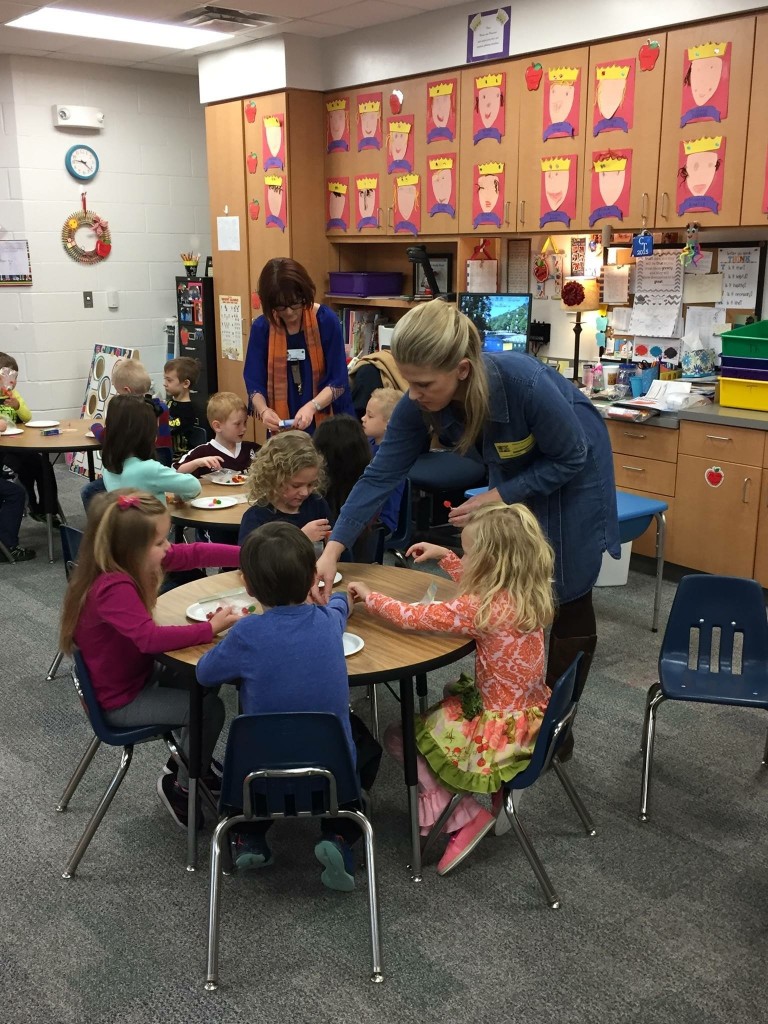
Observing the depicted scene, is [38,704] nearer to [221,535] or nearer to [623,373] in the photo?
[221,535]

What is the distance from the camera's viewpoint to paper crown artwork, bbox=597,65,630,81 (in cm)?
436

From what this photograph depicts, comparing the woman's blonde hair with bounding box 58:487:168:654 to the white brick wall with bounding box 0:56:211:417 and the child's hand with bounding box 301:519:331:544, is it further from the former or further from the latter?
the white brick wall with bounding box 0:56:211:417

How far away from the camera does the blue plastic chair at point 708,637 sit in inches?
104

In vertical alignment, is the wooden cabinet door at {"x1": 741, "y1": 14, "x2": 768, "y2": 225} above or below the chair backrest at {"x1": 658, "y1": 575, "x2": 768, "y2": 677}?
above

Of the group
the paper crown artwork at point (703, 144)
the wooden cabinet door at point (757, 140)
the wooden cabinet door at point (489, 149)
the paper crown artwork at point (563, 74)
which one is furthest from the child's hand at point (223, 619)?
the paper crown artwork at point (563, 74)

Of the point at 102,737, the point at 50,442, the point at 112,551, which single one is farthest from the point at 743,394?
the point at 50,442

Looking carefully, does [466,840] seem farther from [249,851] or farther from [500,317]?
[500,317]

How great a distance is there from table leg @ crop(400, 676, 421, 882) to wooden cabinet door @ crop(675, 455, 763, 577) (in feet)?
7.80

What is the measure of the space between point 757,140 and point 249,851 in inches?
137

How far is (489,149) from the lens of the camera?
5039 mm

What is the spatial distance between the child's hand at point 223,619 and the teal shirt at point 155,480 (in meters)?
1.31

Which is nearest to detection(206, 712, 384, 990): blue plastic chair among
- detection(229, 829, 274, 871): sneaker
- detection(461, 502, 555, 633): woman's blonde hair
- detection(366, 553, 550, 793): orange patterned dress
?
detection(229, 829, 274, 871): sneaker

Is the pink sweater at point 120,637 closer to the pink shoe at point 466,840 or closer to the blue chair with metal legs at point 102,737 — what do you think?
the blue chair with metal legs at point 102,737

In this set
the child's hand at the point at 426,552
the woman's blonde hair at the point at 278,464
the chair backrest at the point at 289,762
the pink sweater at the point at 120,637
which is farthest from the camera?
the woman's blonde hair at the point at 278,464
